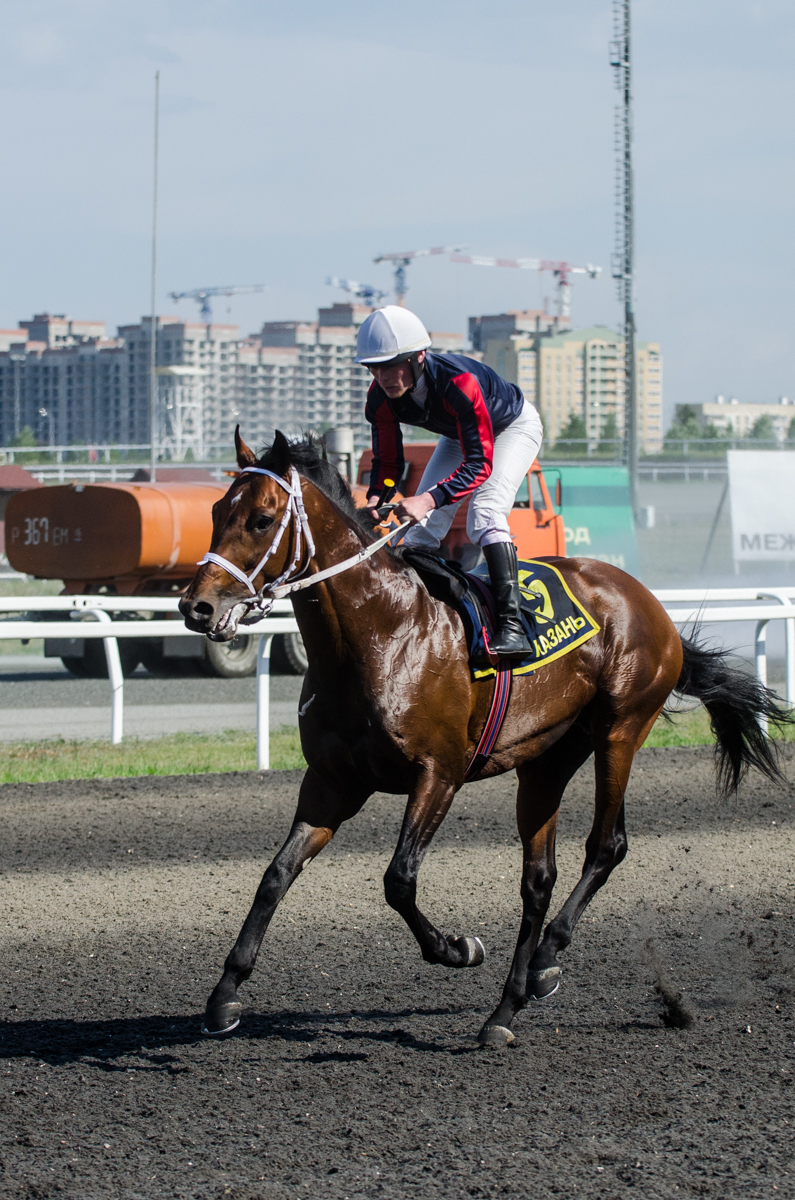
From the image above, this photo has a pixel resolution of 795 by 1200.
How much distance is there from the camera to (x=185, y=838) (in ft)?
21.6

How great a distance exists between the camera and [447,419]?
4.40 m

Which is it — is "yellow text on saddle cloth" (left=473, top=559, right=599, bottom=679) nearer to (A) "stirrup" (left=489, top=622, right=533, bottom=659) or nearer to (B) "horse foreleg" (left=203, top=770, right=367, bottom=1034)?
(A) "stirrup" (left=489, top=622, right=533, bottom=659)

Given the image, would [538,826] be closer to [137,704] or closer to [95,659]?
[137,704]

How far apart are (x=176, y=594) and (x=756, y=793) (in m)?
7.66

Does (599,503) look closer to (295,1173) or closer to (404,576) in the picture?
(404,576)

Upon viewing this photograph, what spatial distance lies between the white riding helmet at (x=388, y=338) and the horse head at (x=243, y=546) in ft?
1.50

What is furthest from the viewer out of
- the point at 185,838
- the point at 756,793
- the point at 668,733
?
the point at 668,733

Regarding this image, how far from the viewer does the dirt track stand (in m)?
3.11

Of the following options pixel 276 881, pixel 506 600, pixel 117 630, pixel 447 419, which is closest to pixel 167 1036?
pixel 276 881

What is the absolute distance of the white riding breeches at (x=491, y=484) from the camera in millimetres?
4531

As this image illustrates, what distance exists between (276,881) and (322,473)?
1.25 metres

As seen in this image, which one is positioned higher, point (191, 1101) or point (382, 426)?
point (382, 426)

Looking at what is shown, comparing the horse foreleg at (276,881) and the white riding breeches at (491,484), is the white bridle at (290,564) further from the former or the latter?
the horse foreleg at (276,881)

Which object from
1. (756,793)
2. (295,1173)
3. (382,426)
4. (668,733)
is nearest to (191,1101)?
(295,1173)
